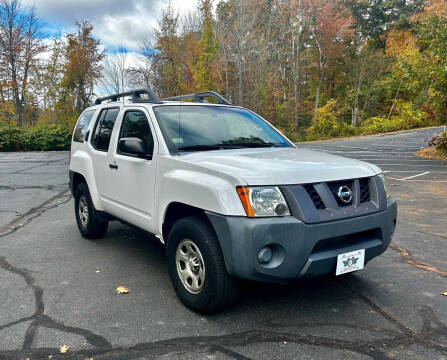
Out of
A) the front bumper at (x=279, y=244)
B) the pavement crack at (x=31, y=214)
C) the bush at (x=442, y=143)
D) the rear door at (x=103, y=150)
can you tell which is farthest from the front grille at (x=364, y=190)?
the bush at (x=442, y=143)

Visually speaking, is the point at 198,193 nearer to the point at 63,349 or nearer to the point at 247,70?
the point at 63,349

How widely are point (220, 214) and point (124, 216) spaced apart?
1826 mm

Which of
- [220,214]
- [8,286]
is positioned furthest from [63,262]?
[220,214]

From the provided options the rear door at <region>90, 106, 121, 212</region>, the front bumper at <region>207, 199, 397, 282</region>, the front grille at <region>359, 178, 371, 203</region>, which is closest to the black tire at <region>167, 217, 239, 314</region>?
the front bumper at <region>207, 199, 397, 282</region>

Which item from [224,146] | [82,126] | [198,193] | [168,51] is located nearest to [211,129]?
[224,146]

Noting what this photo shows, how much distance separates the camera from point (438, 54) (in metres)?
13.5

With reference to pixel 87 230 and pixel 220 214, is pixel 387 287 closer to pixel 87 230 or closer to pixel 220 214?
pixel 220 214

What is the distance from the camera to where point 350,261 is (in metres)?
2.97

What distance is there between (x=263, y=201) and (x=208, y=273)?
72 cm

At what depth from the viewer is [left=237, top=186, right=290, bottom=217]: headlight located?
2721 millimetres

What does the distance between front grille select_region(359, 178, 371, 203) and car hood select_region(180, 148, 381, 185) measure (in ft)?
0.20

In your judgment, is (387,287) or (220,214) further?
(387,287)

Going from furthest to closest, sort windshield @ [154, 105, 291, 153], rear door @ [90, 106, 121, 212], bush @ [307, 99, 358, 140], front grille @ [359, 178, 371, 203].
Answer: bush @ [307, 99, 358, 140]
rear door @ [90, 106, 121, 212]
windshield @ [154, 105, 291, 153]
front grille @ [359, 178, 371, 203]

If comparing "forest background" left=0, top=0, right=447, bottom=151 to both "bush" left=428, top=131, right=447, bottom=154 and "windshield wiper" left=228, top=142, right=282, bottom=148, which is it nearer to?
"bush" left=428, top=131, right=447, bottom=154
